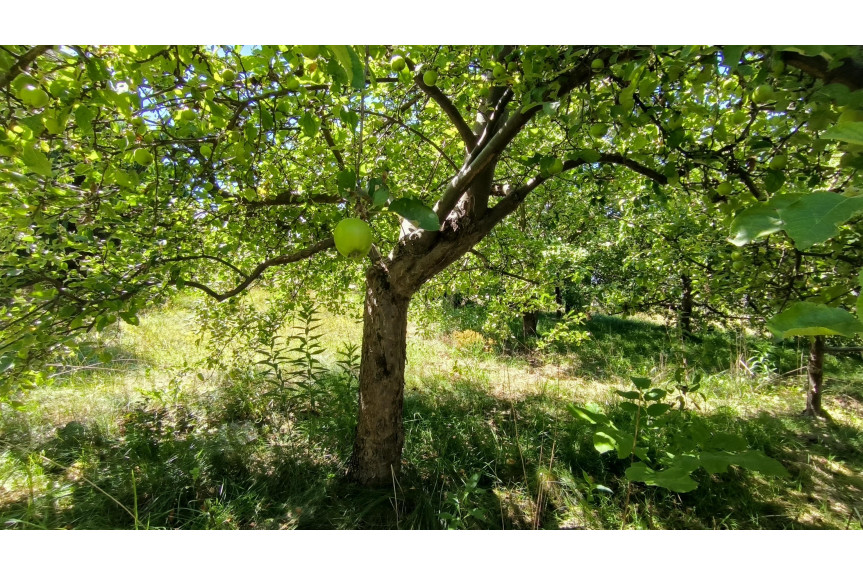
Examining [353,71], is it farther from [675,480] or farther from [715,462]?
[715,462]

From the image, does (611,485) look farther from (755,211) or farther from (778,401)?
(778,401)

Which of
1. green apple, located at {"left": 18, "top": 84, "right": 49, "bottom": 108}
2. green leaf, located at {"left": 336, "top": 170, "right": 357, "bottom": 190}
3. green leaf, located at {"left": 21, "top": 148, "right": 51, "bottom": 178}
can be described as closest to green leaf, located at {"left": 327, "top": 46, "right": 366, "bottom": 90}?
green leaf, located at {"left": 336, "top": 170, "right": 357, "bottom": 190}

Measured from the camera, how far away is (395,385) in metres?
3.01

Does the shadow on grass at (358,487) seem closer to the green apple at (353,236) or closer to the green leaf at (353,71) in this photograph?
the green apple at (353,236)

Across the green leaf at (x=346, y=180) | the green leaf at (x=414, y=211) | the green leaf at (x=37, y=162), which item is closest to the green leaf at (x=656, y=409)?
the green leaf at (x=414, y=211)

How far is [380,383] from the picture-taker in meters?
2.98

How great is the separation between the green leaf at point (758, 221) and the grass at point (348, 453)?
2.09m

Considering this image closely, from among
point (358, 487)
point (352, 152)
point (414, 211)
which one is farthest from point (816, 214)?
point (358, 487)

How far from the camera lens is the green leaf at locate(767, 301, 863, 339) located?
55 cm

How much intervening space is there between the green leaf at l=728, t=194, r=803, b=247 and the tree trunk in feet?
7.82

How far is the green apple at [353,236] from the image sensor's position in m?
0.82

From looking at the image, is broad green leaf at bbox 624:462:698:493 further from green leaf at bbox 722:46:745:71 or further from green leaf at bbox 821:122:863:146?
green leaf at bbox 722:46:745:71

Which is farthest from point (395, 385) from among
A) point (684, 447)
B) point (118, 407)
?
point (118, 407)

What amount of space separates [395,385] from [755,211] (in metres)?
2.64
